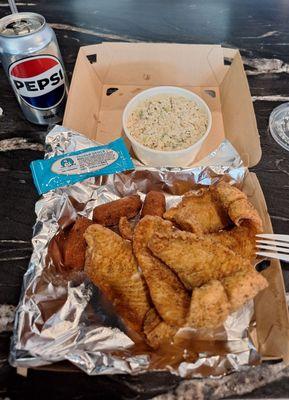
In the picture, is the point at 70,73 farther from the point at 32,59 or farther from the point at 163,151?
the point at 163,151

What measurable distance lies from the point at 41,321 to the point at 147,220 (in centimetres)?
37

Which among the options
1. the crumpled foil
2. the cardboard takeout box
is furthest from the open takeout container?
the crumpled foil

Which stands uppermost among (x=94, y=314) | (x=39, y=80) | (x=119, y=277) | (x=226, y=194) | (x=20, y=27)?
(x=20, y=27)

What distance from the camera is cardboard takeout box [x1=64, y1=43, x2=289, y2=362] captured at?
1337 millimetres

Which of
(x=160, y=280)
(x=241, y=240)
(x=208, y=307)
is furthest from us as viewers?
(x=241, y=240)

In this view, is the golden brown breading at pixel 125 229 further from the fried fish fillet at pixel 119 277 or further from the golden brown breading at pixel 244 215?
the golden brown breading at pixel 244 215

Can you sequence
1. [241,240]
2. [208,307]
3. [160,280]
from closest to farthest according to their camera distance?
[208,307], [160,280], [241,240]

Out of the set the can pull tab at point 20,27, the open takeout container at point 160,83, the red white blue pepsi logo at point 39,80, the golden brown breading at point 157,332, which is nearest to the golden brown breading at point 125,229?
the golden brown breading at point 157,332

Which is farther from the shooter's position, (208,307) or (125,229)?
(125,229)

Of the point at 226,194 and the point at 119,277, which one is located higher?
the point at 226,194

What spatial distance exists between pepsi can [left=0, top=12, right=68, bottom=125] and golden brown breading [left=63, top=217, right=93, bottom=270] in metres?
0.51

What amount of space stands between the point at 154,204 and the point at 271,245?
0.35 metres

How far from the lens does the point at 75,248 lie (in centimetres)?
105

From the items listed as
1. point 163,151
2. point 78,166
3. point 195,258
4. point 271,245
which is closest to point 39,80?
point 78,166
